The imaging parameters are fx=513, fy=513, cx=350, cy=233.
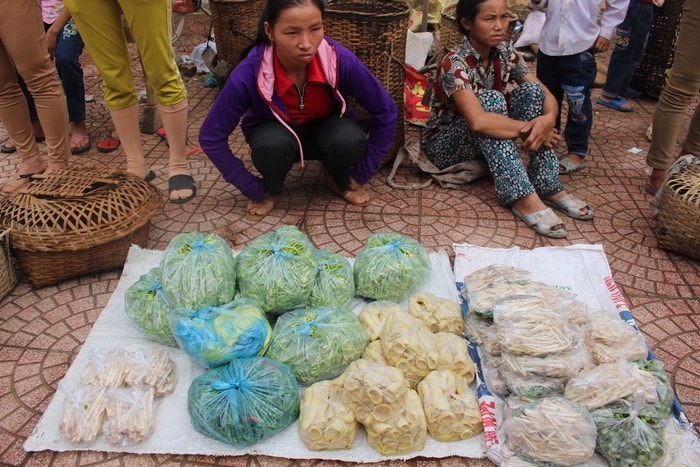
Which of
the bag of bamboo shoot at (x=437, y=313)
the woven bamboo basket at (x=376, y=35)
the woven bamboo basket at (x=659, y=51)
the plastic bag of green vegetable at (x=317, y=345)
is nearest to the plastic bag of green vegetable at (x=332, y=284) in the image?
the plastic bag of green vegetable at (x=317, y=345)

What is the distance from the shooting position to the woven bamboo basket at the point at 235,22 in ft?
15.0

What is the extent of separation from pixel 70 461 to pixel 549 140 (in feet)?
9.90

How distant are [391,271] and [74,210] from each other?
1607 millimetres

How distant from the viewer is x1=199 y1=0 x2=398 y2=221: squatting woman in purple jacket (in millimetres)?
2645

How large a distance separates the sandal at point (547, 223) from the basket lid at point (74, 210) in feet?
7.37

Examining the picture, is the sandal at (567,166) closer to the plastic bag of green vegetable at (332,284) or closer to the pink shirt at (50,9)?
the plastic bag of green vegetable at (332,284)

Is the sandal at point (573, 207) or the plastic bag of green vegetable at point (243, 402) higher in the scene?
the plastic bag of green vegetable at point (243, 402)

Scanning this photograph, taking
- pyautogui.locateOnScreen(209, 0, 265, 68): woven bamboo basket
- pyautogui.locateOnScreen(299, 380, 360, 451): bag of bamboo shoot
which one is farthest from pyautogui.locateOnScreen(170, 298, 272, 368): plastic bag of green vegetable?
pyautogui.locateOnScreen(209, 0, 265, 68): woven bamboo basket

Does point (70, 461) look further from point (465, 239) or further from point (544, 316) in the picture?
point (465, 239)

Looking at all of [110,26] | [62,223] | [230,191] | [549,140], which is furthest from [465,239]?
[110,26]

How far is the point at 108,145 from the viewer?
410 centimetres

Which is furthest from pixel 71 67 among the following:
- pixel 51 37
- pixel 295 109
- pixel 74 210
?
pixel 295 109

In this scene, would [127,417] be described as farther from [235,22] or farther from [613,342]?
[235,22]

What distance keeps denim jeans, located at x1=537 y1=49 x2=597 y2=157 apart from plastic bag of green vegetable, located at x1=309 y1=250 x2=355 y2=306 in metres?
2.25
